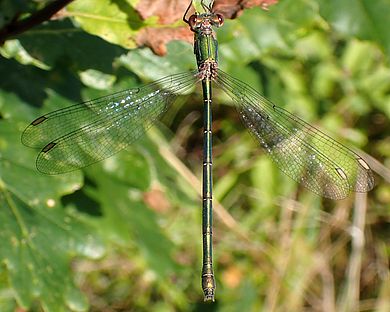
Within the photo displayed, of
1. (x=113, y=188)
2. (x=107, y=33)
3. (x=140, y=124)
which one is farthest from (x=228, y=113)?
(x=107, y=33)

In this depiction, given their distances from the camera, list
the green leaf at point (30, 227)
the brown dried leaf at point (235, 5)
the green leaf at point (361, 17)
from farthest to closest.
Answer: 1. the green leaf at point (30, 227)
2. the green leaf at point (361, 17)
3. the brown dried leaf at point (235, 5)

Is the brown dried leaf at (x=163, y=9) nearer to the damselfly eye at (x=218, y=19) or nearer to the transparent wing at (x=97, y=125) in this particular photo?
the damselfly eye at (x=218, y=19)

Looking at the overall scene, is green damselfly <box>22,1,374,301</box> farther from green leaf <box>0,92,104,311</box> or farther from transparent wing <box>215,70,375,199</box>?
green leaf <box>0,92,104,311</box>

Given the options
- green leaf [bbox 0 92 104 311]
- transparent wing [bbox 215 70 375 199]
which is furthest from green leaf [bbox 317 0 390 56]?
green leaf [bbox 0 92 104 311]

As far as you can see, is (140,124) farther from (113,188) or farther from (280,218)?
(280,218)

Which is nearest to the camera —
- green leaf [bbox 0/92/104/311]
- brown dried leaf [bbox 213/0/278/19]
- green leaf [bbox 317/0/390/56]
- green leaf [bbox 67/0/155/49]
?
brown dried leaf [bbox 213/0/278/19]

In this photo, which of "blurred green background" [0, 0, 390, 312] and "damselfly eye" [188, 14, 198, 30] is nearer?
"damselfly eye" [188, 14, 198, 30]

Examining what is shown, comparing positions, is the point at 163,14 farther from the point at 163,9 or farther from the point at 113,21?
the point at 113,21

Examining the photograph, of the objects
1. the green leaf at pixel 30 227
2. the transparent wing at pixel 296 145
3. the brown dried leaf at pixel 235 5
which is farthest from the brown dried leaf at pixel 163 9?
the green leaf at pixel 30 227
